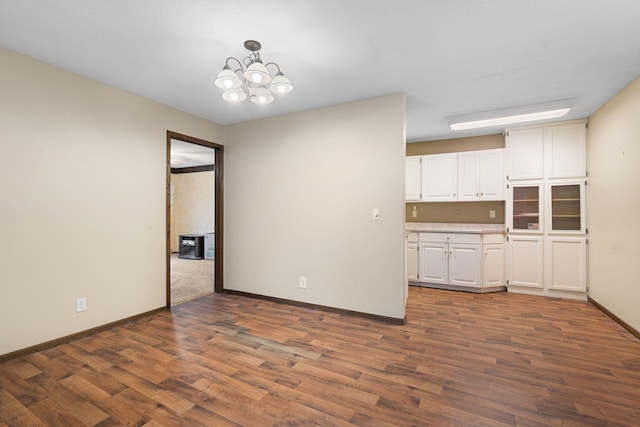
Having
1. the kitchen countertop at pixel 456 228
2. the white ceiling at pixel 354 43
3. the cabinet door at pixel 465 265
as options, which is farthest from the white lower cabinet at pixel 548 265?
the white ceiling at pixel 354 43

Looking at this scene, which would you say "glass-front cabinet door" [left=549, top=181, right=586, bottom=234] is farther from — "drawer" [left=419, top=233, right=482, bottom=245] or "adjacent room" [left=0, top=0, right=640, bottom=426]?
"drawer" [left=419, top=233, right=482, bottom=245]

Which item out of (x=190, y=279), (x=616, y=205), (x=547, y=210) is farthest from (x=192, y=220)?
(x=616, y=205)

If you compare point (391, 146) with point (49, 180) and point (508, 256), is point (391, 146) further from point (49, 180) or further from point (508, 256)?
point (49, 180)

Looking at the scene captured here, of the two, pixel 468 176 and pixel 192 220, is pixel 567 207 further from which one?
pixel 192 220

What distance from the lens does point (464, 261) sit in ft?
14.0

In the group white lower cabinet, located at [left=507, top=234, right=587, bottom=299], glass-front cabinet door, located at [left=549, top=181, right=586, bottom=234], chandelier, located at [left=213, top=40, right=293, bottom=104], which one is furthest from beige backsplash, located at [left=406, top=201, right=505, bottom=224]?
chandelier, located at [left=213, top=40, right=293, bottom=104]

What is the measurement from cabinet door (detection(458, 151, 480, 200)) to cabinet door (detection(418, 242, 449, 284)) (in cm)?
92

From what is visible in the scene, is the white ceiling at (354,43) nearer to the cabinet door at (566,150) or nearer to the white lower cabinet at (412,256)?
the cabinet door at (566,150)

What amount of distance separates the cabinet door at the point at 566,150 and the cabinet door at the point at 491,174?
0.57m

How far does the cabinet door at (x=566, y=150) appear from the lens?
12.7 feet

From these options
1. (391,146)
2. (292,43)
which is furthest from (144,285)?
(391,146)

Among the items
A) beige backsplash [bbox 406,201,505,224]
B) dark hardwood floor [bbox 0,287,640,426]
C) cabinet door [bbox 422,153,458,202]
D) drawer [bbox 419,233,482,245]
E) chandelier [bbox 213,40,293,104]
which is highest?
chandelier [bbox 213,40,293,104]

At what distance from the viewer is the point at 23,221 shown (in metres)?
2.34

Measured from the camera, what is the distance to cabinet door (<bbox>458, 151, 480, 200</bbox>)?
177 inches
